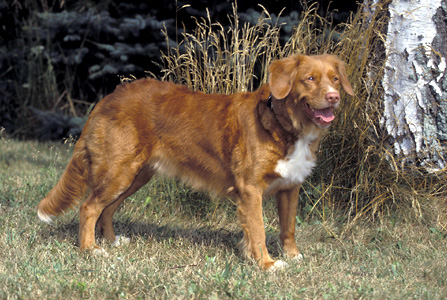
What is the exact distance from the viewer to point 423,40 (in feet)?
13.4

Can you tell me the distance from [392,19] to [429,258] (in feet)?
5.91

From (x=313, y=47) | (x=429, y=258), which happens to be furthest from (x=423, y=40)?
(x=429, y=258)

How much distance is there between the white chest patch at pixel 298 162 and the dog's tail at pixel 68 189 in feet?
4.58

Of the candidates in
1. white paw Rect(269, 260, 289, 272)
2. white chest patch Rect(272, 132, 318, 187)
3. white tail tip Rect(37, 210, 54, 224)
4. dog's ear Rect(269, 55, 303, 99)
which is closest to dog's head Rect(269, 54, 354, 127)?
dog's ear Rect(269, 55, 303, 99)


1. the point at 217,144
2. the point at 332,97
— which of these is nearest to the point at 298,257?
the point at 217,144

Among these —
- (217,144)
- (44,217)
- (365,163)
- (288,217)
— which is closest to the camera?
(217,144)

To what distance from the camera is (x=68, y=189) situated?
3.84 m

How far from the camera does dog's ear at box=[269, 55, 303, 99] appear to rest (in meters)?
3.21

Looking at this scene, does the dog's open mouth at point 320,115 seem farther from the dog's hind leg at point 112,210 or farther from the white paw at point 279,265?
the dog's hind leg at point 112,210

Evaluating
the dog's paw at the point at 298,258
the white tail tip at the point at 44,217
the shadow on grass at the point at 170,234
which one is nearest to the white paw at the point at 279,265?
the dog's paw at the point at 298,258

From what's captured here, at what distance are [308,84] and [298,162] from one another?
48 cm

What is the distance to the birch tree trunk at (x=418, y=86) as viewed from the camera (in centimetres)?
405

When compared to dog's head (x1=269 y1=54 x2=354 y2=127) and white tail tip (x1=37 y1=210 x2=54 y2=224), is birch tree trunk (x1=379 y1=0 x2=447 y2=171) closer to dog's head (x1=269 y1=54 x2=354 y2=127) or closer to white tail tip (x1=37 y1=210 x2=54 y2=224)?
dog's head (x1=269 y1=54 x2=354 y2=127)

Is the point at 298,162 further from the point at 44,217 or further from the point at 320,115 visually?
the point at 44,217
